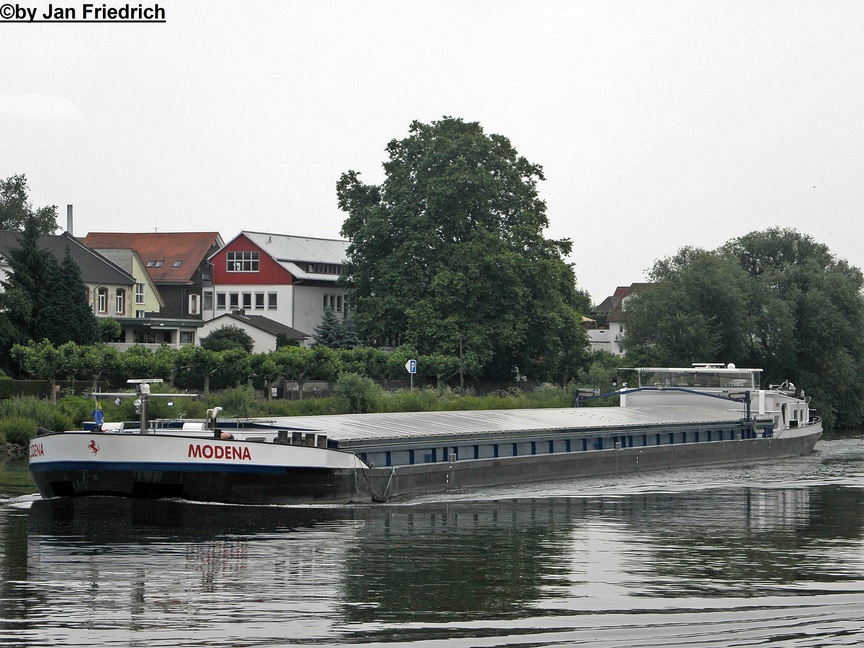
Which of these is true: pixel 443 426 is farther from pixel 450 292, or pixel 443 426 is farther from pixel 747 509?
pixel 450 292

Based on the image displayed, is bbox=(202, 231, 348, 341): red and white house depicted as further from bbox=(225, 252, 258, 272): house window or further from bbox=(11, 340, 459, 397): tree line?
bbox=(11, 340, 459, 397): tree line

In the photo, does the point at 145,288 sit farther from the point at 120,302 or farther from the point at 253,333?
Result: the point at 253,333

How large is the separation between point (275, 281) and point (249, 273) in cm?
235

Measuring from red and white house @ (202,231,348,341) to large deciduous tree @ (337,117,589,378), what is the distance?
17947 millimetres

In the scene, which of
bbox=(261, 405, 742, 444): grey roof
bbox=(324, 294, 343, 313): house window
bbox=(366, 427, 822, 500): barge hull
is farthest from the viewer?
bbox=(324, 294, 343, 313): house window

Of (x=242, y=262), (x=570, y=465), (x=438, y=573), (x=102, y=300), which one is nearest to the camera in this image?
(x=438, y=573)

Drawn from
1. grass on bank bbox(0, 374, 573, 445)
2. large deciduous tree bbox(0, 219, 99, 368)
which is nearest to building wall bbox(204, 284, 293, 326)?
large deciduous tree bbox(0, 219, 99, 368)

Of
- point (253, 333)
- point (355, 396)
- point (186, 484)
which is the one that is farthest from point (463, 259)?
point (186, 484)

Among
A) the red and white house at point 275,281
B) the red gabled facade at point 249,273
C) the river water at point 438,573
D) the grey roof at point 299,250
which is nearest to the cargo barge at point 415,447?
the river water at point 438,573

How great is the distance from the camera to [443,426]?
3117 centimetres

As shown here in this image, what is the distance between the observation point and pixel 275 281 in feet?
285

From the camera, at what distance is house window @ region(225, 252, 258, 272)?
289ft

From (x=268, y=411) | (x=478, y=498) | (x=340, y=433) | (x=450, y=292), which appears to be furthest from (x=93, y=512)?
(x=450, y=292)

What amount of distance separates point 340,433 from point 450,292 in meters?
35.8
